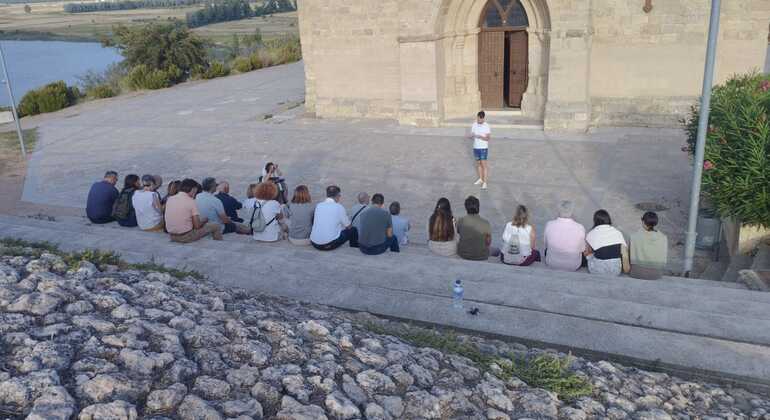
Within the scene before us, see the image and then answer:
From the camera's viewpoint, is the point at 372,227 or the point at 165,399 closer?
the point at 165,399

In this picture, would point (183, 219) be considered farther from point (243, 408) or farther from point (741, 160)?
point (741, 160)

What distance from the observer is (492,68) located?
17391 mm

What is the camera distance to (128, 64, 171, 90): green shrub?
28.7m

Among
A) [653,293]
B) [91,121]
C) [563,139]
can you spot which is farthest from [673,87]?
[91,121]

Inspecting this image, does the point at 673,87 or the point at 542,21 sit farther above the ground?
the point at 542,21

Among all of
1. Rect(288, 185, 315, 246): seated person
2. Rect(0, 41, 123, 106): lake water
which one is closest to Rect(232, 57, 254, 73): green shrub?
Rect(0, 41, 123, 106): lake water


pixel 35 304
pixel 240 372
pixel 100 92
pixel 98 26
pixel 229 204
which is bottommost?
pixel 229 204

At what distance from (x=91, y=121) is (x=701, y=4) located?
57.4ft

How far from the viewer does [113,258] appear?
19.7 feet

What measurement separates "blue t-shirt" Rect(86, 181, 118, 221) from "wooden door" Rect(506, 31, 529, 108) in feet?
35.3

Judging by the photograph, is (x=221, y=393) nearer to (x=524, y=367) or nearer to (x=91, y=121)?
(x=524, y=367)

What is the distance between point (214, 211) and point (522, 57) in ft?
34.6

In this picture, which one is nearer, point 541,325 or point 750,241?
point 541,325

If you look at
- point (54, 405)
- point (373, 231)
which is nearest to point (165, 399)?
point (54, 405)
